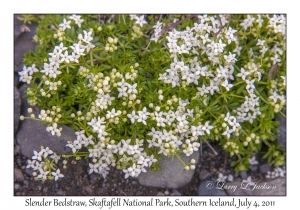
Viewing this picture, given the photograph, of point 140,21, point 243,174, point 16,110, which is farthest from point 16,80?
point 243,174

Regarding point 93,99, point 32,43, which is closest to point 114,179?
point 93,99

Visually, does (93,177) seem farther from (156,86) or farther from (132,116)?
(156,86)

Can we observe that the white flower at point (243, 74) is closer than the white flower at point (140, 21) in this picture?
Yes

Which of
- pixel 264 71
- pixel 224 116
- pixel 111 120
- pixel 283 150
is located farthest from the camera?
pixel 283 150

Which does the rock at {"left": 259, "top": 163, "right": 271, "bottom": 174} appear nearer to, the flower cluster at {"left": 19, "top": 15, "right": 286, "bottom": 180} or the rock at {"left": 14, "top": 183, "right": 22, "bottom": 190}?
the flower cluster at {"left": 19, "top": 15, "right": 286, "bottom": 180}

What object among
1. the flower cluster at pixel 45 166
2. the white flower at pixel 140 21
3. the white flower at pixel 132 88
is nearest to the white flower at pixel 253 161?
the white flower at pixel 132 88

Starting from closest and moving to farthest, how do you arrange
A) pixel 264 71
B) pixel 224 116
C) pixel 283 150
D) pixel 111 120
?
pixel 111 120 → pixel 224 116 → pixel 264 71 → pixel 283 150

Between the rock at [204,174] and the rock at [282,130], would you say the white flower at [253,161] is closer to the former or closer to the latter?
the rock at [282,130]
